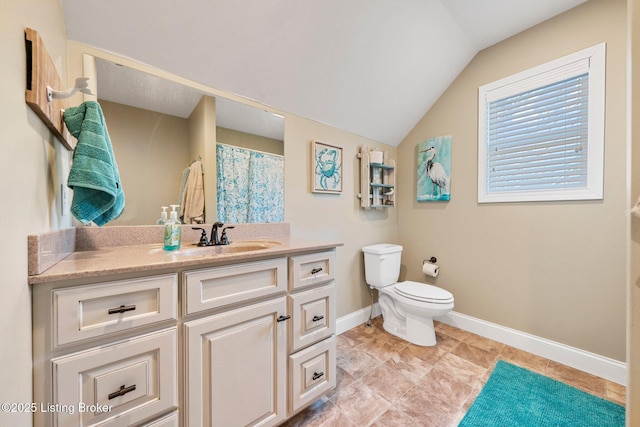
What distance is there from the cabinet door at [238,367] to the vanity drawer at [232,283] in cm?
6

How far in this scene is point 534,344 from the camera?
6.23 ft

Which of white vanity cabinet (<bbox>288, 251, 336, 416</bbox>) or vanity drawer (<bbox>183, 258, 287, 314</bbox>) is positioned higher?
vanity drawer (<bbox>183, 258, 287, 314</bbox>)

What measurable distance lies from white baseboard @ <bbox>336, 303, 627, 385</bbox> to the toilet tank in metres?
0.38

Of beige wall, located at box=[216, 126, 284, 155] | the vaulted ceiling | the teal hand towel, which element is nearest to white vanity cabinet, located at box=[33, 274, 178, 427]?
the teal hand towel

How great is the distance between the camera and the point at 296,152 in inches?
74.9

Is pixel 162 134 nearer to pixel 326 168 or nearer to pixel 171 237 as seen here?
pixel 171 237

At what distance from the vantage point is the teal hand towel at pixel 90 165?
84 cm

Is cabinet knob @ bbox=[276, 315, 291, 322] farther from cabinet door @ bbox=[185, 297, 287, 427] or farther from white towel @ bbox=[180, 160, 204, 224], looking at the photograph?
white towel @ bbox=[180, 160, 204, 224]

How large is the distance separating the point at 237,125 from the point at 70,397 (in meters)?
1.48

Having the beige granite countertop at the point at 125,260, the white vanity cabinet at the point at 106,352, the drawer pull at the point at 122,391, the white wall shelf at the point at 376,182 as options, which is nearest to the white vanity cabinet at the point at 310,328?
the beige granite countertop at the point at 125,260

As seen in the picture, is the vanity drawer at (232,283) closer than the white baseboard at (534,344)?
Yes

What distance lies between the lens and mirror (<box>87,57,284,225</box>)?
4.09 feet

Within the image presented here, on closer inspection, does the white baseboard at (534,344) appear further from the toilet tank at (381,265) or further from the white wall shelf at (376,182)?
the white wall shelf at (376,182)

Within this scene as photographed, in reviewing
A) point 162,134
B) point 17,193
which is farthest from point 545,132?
point 17,193
